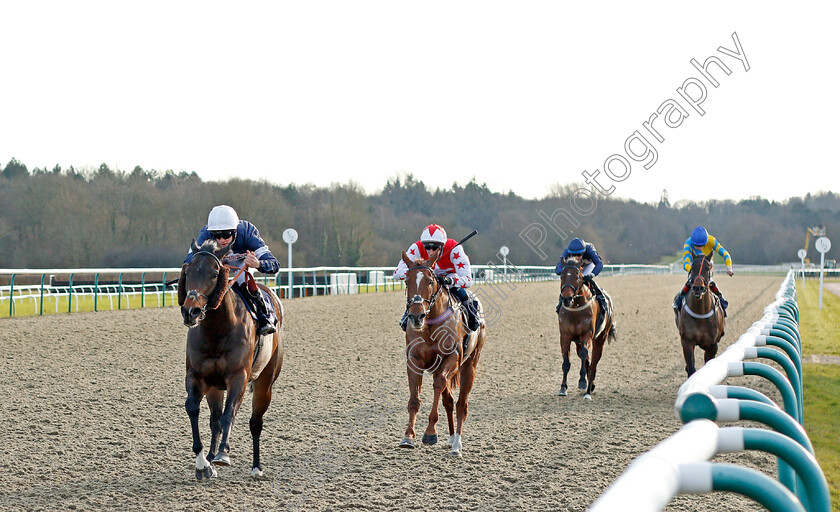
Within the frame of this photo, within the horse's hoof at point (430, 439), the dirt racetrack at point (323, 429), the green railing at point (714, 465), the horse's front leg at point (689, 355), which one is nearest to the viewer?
the green railing at point (714, 465)

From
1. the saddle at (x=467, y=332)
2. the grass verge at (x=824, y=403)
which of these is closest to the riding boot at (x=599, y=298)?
the grass verge at (x=824, y=403)

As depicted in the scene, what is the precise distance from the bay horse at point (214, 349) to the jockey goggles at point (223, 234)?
506mm

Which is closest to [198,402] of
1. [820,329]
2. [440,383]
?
[440,383]

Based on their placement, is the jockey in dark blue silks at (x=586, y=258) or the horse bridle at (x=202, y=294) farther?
the jockey in dark blue silks at (x=586, y=258)

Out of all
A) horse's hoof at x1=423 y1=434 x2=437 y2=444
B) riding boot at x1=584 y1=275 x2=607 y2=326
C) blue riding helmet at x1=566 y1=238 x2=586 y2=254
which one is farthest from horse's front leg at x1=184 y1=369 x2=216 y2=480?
riding boot at x1=584 y1=275 x2=607 y2=326

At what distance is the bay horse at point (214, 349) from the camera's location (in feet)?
17.1

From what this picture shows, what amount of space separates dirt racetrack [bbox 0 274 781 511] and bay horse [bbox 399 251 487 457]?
241 mm

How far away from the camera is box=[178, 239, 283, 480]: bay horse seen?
17.1 ft

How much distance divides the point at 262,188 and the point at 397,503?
42.8 metres

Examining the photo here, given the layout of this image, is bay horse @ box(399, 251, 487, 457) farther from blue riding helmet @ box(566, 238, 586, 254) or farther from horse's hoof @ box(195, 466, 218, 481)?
→ blue riding helmet @ box(566, 238, 586, 254)

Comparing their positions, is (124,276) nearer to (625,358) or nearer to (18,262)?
(18,262)

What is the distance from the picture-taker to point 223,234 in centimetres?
601

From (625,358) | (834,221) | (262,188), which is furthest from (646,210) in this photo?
(625,358)

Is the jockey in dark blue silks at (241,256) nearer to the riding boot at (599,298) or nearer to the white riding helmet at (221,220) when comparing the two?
the white riding helmet at (221,220)
